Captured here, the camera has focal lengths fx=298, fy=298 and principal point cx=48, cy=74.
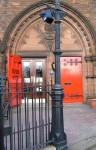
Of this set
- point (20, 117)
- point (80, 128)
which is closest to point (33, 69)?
point (80, 128)

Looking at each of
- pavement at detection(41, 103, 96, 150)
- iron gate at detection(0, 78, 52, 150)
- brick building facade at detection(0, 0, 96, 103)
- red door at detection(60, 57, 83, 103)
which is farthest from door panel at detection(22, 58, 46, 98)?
iron gate at detection(0, 78, 52, 150)

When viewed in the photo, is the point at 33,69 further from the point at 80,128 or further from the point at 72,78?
the point at 80,128

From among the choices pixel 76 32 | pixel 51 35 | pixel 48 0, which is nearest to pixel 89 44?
pixel 76 32

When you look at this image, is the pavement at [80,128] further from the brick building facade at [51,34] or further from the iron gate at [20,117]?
the brick building facade at [51,34]

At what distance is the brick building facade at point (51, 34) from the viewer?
46.1ft

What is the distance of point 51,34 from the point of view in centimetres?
1441

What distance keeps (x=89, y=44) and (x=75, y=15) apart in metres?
1.55

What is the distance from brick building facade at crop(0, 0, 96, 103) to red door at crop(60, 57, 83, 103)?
7.9 inches

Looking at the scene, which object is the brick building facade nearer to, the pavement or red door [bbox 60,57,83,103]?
red door [bbox 60,57,83,103]

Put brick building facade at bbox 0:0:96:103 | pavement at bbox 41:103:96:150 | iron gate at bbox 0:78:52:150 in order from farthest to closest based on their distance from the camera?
brick building facade at bbox 0:0:96:103 → pavement at bbox 41:103:96:150 → iron gate at bbox 0:78:52:150

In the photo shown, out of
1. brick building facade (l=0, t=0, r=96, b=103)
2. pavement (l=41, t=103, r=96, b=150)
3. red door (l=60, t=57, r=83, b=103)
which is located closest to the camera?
pavement (l=41, t=103, r=96, b=150)

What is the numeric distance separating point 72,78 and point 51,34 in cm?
237

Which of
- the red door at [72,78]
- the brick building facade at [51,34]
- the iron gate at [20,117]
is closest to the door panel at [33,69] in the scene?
the brick building facade at [51,34]

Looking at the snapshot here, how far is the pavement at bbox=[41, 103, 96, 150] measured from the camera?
7.12 m
